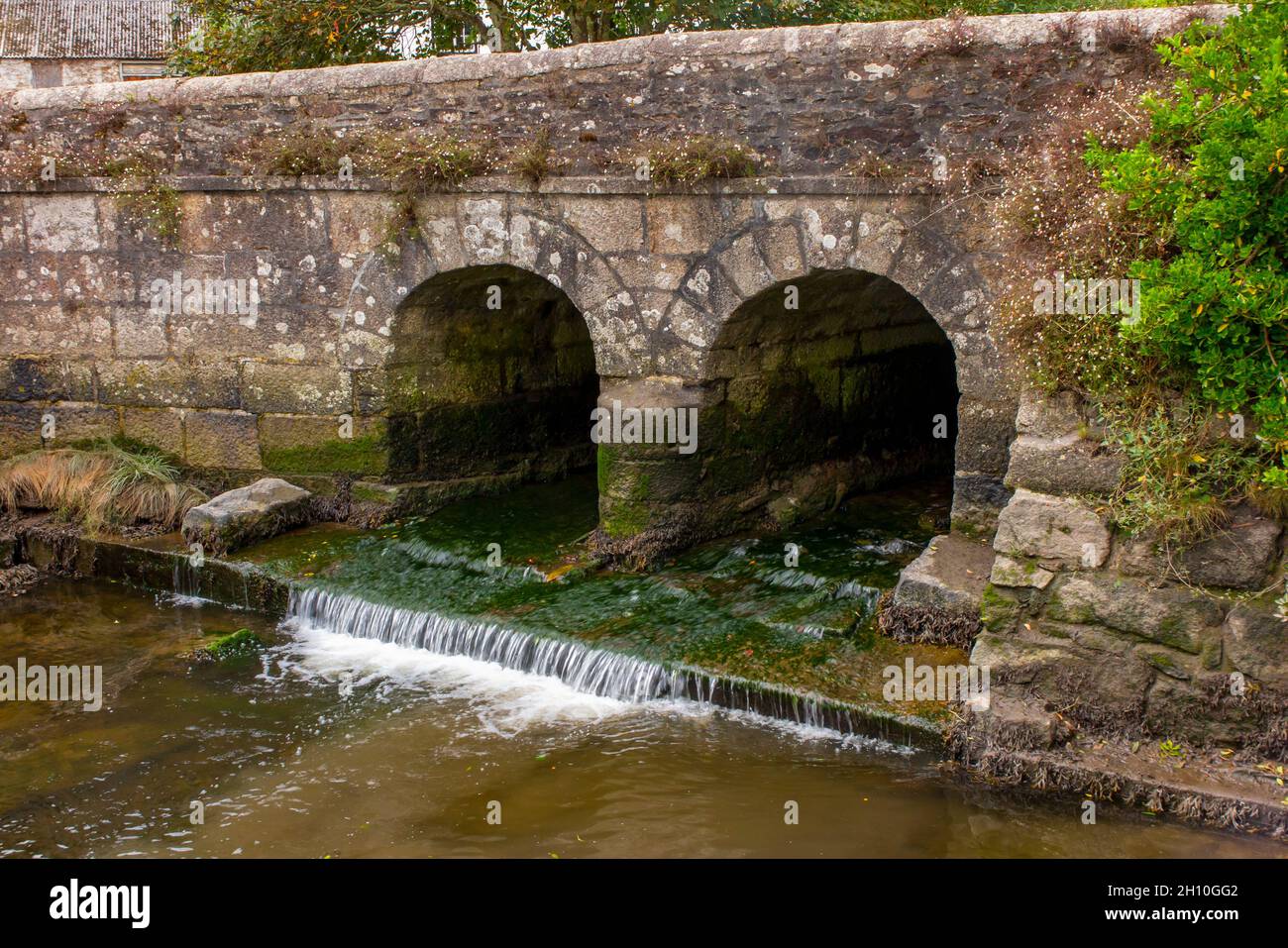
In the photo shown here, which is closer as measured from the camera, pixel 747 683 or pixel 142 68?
pixel 747 683

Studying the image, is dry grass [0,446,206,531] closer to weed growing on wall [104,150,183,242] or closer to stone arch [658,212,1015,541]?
weed growing on wall [104,150,183,242]

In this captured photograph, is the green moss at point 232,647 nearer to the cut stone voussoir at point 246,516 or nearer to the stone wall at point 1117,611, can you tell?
the cut stone voussoir at point 246,516

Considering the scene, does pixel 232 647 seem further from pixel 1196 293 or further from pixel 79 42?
pixel 79 42

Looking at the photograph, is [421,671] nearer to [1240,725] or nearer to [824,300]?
[824,300]

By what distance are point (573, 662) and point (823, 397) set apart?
2848 mm

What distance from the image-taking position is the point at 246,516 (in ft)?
26.7

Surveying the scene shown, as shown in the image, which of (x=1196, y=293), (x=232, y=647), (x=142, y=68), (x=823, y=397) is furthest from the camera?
(x=142, y=68)

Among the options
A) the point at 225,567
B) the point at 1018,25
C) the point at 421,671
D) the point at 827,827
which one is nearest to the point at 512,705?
the point at 421,671

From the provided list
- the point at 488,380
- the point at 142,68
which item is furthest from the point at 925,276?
the point at 142,68

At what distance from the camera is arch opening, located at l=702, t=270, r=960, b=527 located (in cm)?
754

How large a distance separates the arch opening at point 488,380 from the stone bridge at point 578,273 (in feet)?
0.07

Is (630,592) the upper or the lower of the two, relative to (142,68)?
lower

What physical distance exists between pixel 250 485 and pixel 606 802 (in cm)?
447

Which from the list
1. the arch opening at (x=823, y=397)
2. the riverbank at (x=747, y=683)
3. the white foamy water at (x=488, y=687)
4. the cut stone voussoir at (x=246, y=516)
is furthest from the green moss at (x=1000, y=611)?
the cut stone voussoir at (x=246, y=516)
